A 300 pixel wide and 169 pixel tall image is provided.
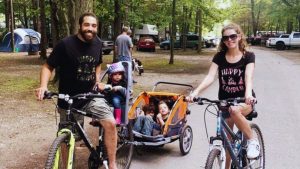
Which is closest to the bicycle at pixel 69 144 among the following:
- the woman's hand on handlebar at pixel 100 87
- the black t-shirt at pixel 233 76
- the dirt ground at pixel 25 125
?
the woman's hand on handlebar at pixel 100 87

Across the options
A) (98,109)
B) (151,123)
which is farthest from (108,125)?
(151,123)

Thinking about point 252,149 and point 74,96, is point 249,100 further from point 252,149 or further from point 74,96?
point 74,96

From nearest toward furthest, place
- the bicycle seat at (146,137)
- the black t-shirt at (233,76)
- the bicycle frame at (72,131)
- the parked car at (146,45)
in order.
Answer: the bicycle frame at (72,131) → the black t-shirt at (233,76) → the bicycle seat at (146,137) → the parked car at (146,45)

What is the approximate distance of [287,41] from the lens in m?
50.4

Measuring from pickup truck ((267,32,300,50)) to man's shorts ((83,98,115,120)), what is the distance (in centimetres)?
4670

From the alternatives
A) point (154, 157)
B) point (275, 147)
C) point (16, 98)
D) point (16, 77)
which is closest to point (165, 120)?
point (154, 157)

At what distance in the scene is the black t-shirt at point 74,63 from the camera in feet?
17.1

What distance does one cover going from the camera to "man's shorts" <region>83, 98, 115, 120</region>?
5262 millimetres

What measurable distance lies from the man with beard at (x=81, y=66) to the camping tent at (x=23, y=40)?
30444 mm

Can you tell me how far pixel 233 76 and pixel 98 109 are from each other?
1.49 metres

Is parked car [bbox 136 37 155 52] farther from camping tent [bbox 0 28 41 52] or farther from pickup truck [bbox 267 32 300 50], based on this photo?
pickup truck [bbox 267 32 300 50]

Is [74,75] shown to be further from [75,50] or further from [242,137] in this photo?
[242,137]

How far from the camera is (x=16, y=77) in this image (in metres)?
18.6

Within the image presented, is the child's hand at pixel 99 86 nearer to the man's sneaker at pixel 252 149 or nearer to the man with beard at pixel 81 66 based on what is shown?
the man with beard at pixel 81 66
